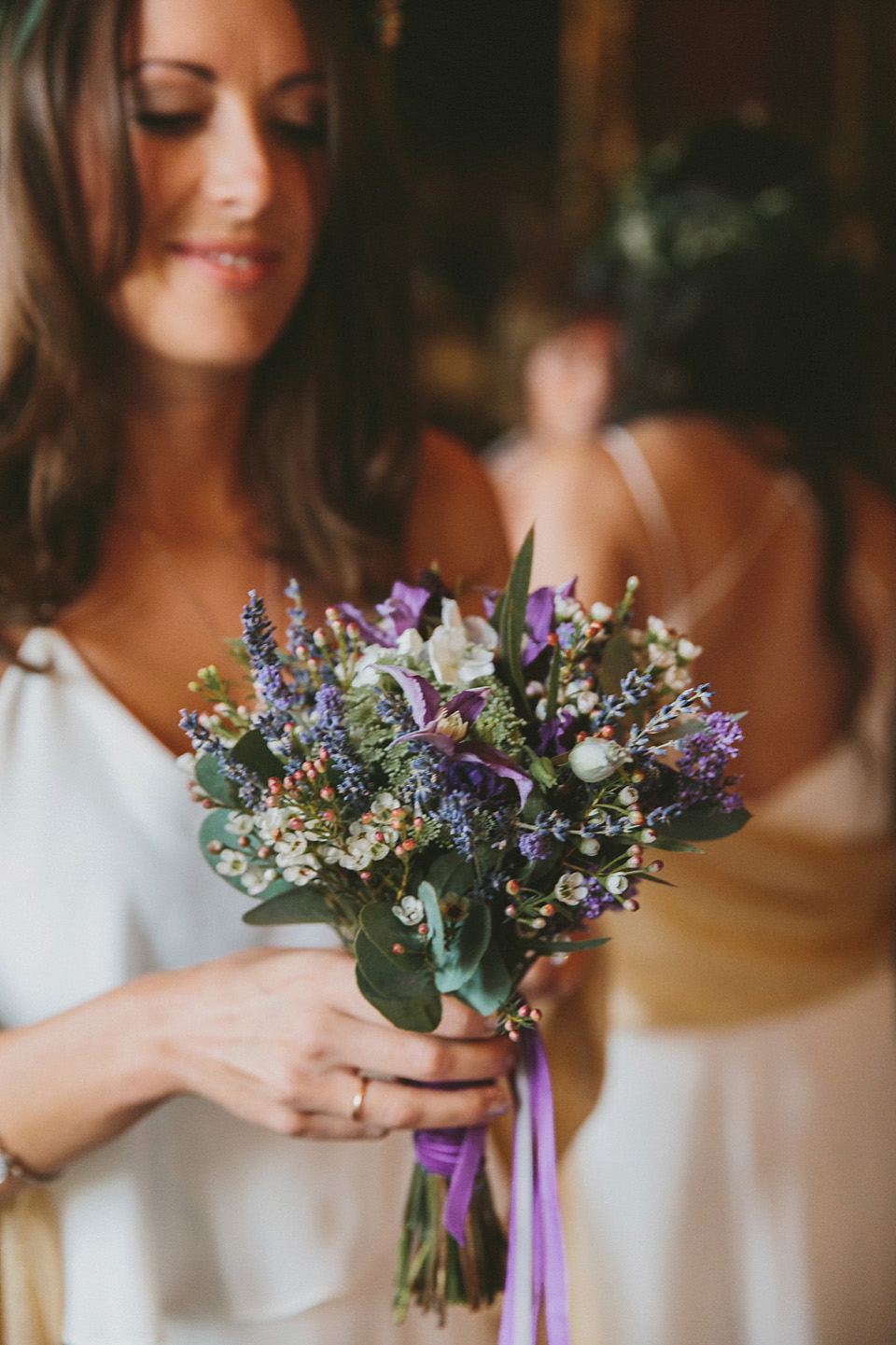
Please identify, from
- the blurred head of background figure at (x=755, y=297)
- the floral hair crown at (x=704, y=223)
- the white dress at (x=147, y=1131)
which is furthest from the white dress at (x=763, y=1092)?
the white dress at (x=147, y=1131)

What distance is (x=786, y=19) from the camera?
2.58 metres

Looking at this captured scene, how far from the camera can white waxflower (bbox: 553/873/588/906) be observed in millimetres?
756

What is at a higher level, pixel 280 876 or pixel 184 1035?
pixel 280 876

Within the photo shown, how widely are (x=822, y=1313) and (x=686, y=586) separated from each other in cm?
101

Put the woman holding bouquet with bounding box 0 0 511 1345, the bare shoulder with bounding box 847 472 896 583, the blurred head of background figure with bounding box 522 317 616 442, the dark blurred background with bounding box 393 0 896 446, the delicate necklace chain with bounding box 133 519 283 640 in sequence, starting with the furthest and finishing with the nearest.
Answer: the dark blurred background with bounding box 393 0 896 446 < the blurred head of background figure with bounding box 522 317 616 442 < the bare shoulder with bounding box 847 472 896 583 < the delicate necklace chain with bounding box 133 519 283 640 < the woman holding bouquet with bounding box 0 0 511 1345

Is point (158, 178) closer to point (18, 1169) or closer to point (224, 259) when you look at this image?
point (224, 259)

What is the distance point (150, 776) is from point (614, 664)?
0.45m

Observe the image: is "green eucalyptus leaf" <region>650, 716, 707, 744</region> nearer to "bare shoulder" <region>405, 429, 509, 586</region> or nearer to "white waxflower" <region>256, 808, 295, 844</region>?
"white waxflower" <region>256, 808, 295, 844</region>

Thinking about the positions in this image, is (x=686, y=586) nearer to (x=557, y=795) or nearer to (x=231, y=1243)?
(x=557, y=795)

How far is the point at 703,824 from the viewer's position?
0.82 meters

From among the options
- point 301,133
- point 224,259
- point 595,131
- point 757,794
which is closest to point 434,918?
point 224,259

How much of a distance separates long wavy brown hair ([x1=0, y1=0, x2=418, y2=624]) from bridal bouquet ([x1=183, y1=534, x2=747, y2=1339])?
355mm

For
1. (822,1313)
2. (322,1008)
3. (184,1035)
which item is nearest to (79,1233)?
(184,1035)

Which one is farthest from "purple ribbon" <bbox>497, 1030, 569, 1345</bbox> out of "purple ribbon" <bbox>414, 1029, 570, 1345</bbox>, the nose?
the nose
